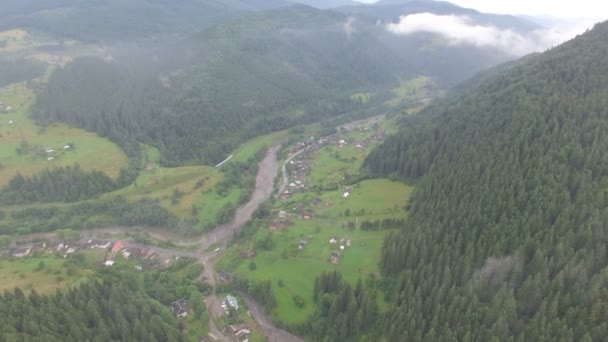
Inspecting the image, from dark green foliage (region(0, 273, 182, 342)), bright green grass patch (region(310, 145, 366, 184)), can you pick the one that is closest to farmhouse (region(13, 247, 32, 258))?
dark green foliage (region(0, 273, 182, 342))

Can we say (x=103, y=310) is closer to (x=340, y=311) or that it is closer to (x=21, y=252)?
(x=340, y=311)

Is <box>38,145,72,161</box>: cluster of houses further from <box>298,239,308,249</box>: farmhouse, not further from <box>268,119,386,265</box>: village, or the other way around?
<box>298,239,308,249</box>: farmhouse

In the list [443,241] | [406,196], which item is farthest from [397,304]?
[406,196]

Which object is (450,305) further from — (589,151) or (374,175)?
(374,175)

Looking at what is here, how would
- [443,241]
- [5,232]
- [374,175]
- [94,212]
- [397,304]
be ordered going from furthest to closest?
[374,175]
[94,212]
[5,232]
[443,241]
[397,304]

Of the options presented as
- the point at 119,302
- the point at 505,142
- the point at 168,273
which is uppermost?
the point at 505,142

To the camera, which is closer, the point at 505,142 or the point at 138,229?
the point at 505,142

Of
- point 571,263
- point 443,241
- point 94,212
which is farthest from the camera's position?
point 94,212
